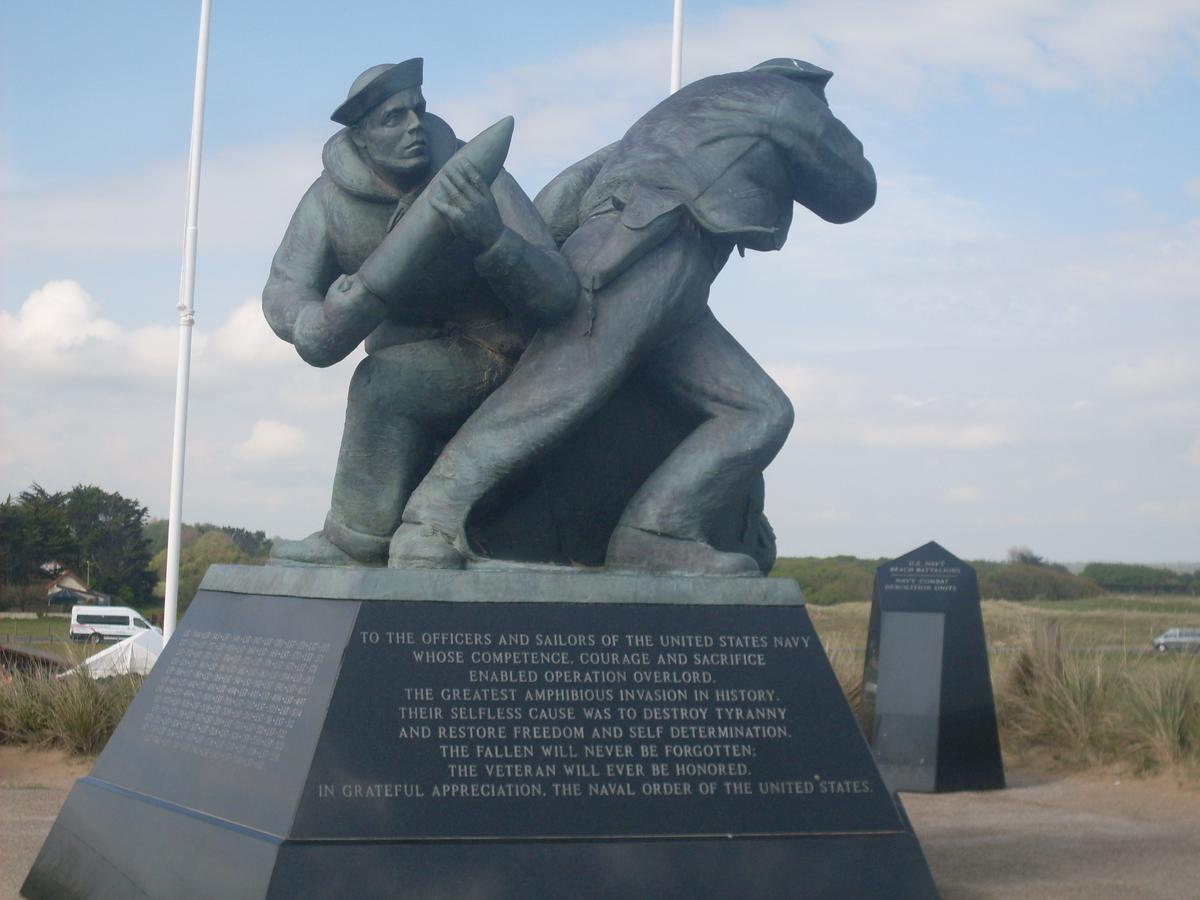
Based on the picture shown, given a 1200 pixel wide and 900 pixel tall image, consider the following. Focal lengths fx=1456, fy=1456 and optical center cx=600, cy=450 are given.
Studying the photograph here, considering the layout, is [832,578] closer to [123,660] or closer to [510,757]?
[123,660]

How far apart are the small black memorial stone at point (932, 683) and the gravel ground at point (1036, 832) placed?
249 millimetres

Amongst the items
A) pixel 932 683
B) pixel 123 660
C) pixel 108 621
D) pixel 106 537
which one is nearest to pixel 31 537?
pixel 106 537

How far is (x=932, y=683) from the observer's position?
31.3ft

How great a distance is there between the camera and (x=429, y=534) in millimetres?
4621

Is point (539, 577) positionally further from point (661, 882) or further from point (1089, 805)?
point (1089, 805)

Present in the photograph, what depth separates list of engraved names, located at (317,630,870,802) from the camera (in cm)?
407

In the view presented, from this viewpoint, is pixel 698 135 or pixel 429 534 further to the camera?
pixel 698 135

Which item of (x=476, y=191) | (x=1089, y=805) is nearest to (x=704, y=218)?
(x=476, y=191)

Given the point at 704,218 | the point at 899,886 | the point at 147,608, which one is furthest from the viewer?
the point at 147,608

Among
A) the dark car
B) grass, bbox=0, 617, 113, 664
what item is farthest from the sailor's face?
grass, bbox=0, 617, 113, 664

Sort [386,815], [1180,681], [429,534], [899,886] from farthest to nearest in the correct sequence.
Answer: [1180,681]
[429,534]
[899,886]
[386,815]

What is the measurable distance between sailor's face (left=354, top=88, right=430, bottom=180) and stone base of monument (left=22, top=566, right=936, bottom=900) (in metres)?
1.37

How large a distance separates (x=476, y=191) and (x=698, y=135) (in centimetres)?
105

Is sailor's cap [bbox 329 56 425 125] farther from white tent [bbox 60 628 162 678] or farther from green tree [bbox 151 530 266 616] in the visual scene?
green tree [bbox 151 530 266 616]
